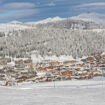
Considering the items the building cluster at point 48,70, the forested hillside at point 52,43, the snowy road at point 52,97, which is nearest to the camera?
the snowy road at point 52,97

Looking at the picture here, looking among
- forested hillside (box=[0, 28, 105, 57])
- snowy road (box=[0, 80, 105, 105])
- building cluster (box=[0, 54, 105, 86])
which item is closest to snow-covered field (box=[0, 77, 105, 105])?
snowy road (box=[0, 80, 105, 105])

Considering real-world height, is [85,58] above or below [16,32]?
below

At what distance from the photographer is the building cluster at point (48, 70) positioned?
311ft

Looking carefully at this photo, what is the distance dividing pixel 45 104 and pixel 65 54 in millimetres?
124529

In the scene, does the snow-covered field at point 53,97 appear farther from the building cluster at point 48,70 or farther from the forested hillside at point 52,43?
the forested hillside at point 52,43

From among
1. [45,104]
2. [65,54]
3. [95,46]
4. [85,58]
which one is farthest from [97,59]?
[45,104]

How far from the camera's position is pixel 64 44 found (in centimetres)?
16475

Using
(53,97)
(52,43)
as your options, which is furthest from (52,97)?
(52,43)

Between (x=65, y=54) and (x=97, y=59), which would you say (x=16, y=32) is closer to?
(x=65, y=54)

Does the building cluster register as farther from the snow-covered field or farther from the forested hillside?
the snow-covered field

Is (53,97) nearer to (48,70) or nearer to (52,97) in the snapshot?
(52,97)

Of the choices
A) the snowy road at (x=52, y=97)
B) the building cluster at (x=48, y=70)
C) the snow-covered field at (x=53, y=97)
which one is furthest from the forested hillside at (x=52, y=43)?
the snowy road at (x=52, y=97)

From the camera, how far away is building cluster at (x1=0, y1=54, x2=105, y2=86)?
94.8 m

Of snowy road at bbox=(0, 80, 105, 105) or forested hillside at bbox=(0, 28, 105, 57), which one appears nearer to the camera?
snowy road at bbox=(0, 80, 105, 105)
